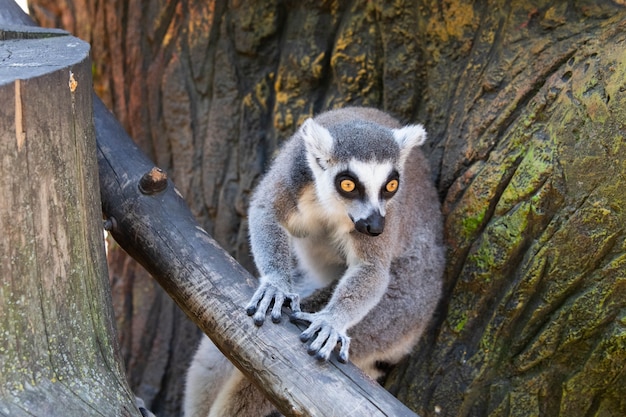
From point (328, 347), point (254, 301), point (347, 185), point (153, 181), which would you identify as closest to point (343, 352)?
point (328, 347)

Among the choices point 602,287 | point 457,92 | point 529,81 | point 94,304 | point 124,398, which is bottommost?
point 124,398

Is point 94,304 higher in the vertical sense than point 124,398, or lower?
higher

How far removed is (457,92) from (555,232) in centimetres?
119

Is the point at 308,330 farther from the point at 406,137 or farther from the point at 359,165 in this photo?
the point at 406,137

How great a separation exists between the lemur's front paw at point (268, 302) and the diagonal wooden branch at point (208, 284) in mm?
41

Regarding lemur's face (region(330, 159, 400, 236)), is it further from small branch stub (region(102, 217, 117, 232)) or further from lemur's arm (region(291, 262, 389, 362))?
small branch stub (region(102, 217, 117, 232))

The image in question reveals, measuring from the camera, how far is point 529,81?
4.19 metres

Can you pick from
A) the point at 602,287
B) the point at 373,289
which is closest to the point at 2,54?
the point at 373,289

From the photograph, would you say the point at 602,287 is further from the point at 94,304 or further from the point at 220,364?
the point at 94,304

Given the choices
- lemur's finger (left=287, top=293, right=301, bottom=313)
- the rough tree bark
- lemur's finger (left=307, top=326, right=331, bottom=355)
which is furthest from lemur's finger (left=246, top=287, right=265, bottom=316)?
the rough tree bark

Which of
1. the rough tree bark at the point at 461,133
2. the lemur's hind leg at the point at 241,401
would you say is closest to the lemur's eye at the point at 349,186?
the rough tree bark at the point at 461,133

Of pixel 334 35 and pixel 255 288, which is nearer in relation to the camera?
pixel 255 288

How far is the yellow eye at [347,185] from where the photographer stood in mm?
3701

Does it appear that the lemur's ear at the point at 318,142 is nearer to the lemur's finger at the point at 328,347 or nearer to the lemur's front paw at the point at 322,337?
the lemur's front paw at the point at 322,337
